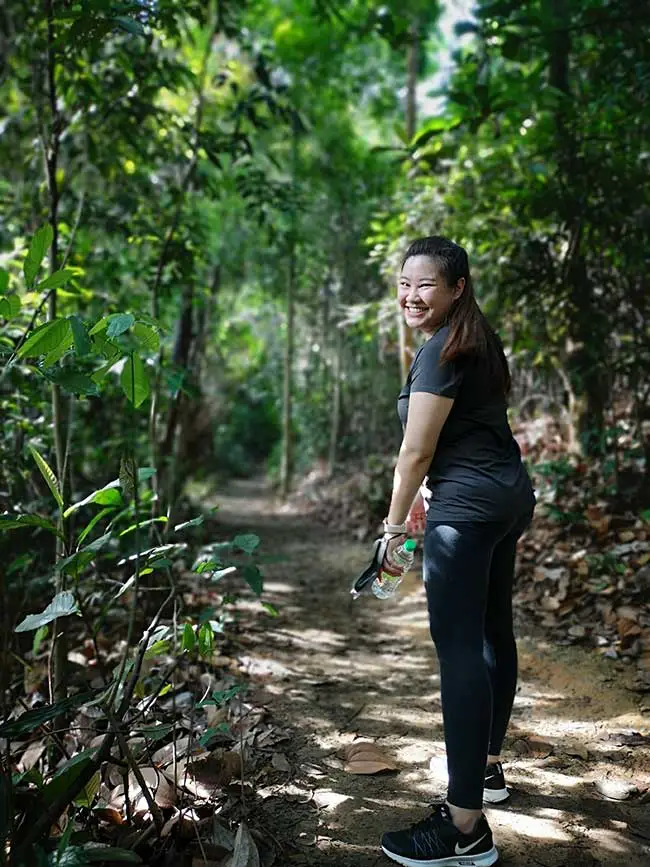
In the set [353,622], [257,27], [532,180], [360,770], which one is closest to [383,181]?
[257,27]

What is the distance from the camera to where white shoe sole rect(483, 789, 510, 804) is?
2.13m

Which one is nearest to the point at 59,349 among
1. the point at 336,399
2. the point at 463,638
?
the point at 463,638

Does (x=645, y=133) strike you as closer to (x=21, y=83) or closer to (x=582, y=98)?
(x=582, y=98)

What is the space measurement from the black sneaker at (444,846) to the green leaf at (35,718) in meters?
1.00

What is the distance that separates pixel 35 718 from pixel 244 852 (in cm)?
69

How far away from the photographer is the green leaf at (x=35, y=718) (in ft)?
4.97

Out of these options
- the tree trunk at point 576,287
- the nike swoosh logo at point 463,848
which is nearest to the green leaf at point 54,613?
the nike swoosh logo at point 463,848

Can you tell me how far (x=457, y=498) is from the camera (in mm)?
1840

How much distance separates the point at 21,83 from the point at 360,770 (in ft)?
14.9

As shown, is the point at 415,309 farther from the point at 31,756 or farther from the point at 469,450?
the point at 31,756

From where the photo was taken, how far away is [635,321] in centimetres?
454

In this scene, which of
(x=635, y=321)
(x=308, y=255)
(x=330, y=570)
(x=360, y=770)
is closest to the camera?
(x=360, y=770)

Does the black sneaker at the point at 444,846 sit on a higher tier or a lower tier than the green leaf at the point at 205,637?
lower

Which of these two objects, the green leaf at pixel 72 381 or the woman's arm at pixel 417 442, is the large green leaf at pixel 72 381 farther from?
the woman's arm at pixel 417 442
